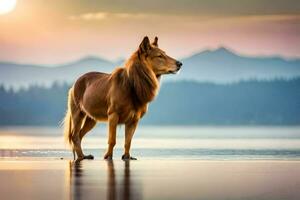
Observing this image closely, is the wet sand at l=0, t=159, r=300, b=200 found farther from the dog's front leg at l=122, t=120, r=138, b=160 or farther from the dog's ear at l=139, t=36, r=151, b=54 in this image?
the dog's ear at l=139, t=36, r=151, b=54

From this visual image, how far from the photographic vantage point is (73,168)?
18.4 metres

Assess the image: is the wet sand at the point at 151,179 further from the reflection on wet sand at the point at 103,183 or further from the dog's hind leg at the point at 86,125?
the dog's hind leg at the point at 86,125

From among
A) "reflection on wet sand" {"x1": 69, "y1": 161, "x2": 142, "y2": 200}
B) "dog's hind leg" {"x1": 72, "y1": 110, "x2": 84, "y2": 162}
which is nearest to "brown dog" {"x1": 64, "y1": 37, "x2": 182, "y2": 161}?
"dog's hind leg" {"x1": 72, "y1": 110, "x2": 84, "y2": 162}

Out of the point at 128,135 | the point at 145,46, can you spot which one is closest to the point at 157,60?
the point at 145,46

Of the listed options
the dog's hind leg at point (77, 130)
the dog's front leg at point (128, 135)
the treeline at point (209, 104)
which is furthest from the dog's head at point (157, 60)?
the treeline at point (209, 104)

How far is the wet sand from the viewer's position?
13.3 m

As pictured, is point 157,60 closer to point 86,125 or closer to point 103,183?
point 86,125

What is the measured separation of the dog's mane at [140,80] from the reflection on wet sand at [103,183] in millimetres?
3022

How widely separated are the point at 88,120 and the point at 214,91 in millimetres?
165983

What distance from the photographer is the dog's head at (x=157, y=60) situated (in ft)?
72.8

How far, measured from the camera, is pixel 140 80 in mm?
22078

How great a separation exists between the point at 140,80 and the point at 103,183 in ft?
24.4

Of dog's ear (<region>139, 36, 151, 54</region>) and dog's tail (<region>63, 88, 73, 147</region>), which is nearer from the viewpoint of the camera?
dog's ear (<region>139, 36, 151, 54</region>)

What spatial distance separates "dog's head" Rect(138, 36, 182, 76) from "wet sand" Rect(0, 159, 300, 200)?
244 centimetres
